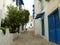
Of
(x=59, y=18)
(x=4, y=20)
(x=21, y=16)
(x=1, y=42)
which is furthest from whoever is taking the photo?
(x=21, y=16)

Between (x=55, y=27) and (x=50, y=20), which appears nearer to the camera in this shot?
(x=55, y=27)

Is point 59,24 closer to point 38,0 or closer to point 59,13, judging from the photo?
point 59,13

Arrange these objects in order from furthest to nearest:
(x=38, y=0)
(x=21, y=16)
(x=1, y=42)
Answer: (x=38, y=0) < (x=21, y=16) < (x=1, y=42)

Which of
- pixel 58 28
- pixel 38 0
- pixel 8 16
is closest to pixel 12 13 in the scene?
pixel 8 16

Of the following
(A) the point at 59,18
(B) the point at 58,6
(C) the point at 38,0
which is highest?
(C) the point at 38,0

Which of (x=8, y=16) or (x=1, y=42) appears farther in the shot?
(x=8, y=16)

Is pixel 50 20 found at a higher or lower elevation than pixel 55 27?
higher

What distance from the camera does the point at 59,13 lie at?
41.7 ft

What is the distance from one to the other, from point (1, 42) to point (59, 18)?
5021 mm

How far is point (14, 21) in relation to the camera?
21484 millimetres

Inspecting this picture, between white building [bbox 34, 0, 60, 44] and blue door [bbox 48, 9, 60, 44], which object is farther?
white building [bbox 34, 0, 60, 44]

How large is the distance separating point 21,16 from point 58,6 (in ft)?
33.3

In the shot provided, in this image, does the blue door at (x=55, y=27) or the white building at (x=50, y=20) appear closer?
the blue door at (x=55, y=27)

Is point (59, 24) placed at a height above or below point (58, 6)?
below
